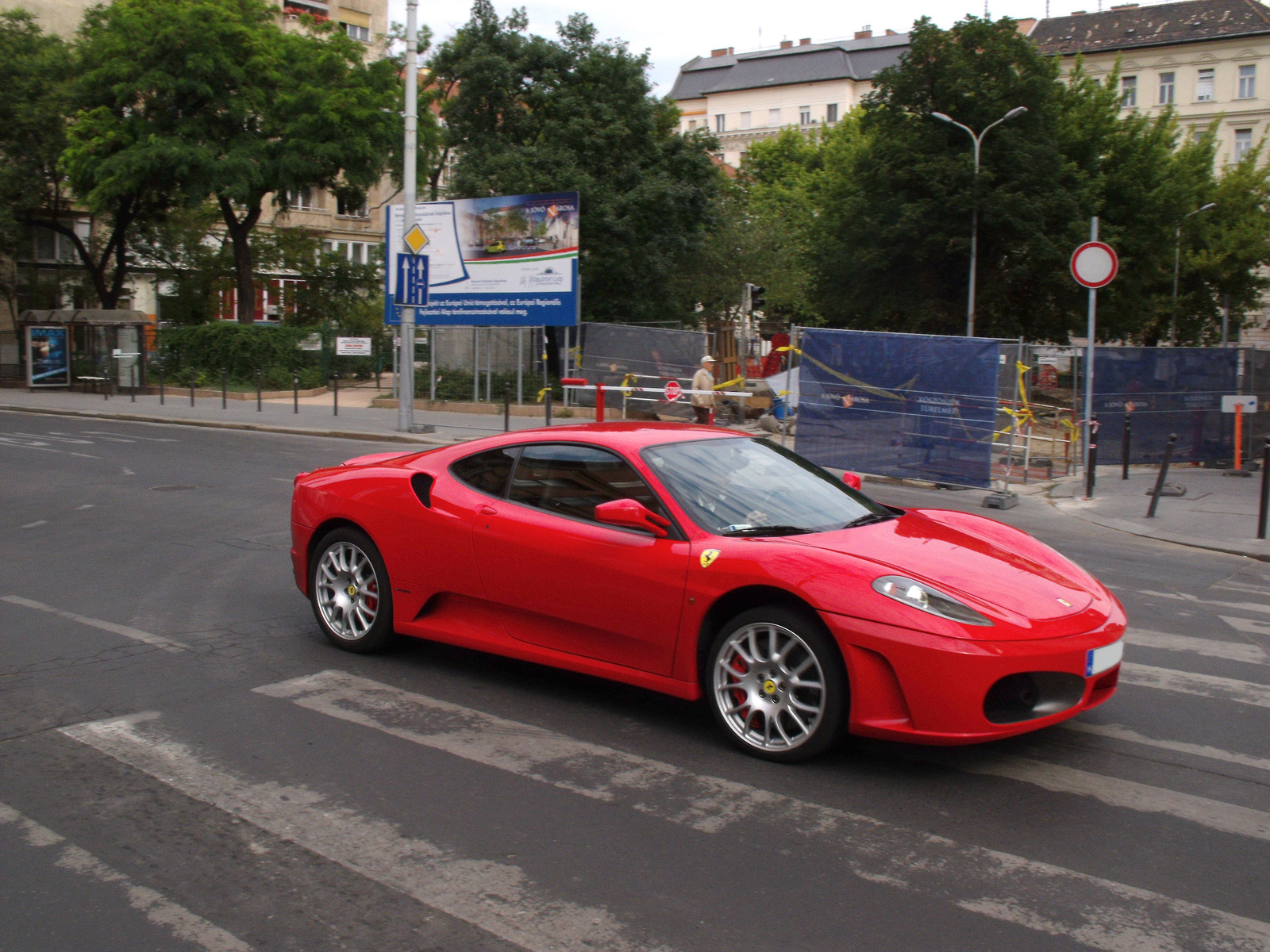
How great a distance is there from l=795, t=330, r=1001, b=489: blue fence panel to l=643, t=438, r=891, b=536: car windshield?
828cm

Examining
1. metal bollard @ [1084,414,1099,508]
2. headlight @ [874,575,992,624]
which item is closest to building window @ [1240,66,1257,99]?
metal bollard @ [1084,414,1099,508]

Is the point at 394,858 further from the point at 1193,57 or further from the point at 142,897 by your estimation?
the point at 1193,57

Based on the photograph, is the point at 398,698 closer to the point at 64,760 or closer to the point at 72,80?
the point at 64,760

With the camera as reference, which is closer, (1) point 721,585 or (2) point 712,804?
(2) point 712,804

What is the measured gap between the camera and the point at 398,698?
5277 mm

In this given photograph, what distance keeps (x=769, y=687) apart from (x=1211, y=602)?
5.03 metres

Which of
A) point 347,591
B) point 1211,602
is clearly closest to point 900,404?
point 1211,602

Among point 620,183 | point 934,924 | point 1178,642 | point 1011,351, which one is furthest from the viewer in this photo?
point 620,183

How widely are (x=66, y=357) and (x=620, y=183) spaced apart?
20.7 metres

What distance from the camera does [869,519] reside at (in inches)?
209

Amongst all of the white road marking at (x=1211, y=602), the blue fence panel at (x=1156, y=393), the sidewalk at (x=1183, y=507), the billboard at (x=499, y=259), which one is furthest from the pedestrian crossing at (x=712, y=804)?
the billboard at (x=499, y=259)

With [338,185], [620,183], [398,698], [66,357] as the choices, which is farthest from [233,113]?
[398,698]

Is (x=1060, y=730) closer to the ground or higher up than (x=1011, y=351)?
closer to the ground

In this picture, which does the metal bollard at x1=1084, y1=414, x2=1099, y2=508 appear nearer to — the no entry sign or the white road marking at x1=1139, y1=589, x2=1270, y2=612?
the no entry sign
